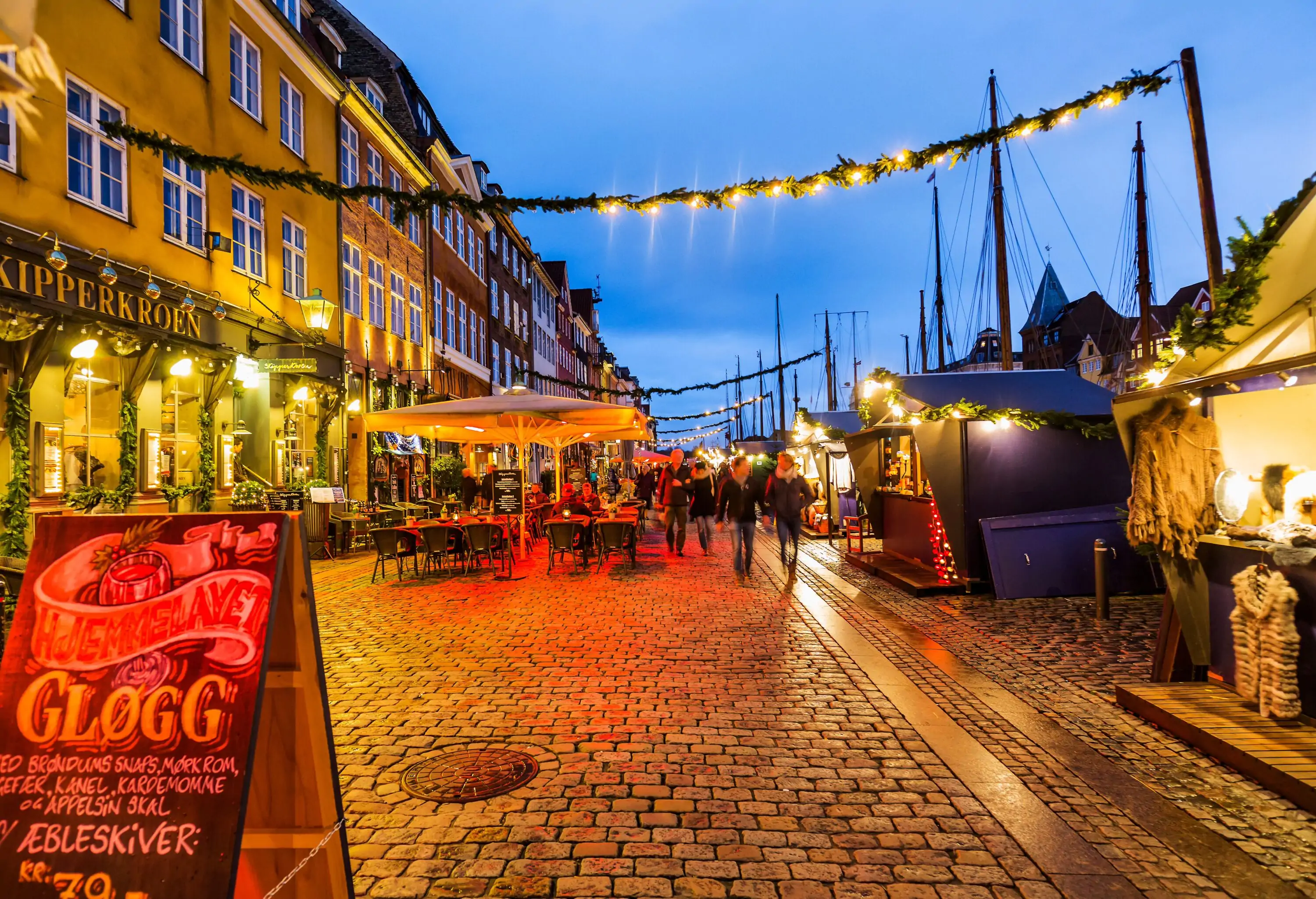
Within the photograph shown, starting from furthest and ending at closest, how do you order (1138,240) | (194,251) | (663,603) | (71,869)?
1. (1138,240)
2. (194,251)
3. (663,603)
4. (71,869)

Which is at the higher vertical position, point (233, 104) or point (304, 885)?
point (233, 104)

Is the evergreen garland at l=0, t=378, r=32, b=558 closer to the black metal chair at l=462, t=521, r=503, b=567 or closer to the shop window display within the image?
the shop window display

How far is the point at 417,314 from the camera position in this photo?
80.9 feet

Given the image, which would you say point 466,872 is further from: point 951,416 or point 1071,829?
point 951,416

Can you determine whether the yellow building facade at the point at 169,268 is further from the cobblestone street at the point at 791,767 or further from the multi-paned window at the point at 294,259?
the cobblestone street at the point at 791,767

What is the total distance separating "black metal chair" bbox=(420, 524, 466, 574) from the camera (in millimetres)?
11789

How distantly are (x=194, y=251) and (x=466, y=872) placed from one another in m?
13.5

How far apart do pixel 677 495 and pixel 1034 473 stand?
688 cm

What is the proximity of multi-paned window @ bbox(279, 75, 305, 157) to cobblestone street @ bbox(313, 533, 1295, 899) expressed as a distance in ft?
Result: 42.8

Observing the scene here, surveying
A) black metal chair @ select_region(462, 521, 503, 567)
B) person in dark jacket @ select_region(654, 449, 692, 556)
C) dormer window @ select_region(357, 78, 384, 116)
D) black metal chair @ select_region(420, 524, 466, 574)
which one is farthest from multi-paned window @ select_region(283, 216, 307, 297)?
person in dark jacket @ select_region(654, 449, 692, 556)

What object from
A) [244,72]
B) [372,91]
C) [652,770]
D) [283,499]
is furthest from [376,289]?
[652,770]

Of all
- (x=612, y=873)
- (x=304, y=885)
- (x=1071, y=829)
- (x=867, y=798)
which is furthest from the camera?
(x=867, y=798)

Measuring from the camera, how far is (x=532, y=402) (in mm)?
12055

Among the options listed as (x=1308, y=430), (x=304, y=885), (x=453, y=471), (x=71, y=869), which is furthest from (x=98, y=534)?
(x=453, y=471)
